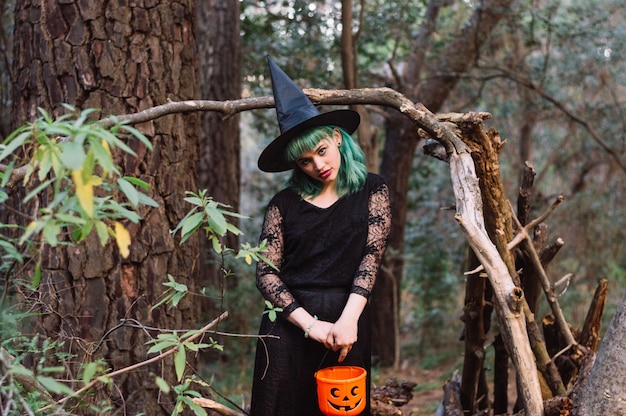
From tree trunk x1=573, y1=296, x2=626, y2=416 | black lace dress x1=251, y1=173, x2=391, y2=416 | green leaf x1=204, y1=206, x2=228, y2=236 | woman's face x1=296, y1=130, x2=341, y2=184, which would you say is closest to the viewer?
green leaf x1=204, y1=206, x2=228, y2=236

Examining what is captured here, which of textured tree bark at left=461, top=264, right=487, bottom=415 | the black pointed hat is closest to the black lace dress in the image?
the black pointed hat

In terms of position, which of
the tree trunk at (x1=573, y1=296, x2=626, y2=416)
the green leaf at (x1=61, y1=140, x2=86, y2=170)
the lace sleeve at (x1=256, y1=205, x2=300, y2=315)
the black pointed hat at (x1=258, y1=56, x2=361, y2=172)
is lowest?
the tree trunk at (x1=573, y1=296, x2=626, y2=416)

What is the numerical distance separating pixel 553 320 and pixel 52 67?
294 cm

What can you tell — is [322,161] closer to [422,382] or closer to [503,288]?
[503,288]

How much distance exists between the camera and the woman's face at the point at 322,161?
310 cm

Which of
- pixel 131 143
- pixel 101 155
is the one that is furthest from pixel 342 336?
pixel 101 155

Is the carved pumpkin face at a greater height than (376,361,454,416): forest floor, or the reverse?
the carved pumpkin face

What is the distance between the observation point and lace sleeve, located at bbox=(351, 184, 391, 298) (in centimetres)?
315

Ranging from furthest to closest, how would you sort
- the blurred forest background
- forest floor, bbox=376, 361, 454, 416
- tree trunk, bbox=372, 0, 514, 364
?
tree trunk, bbox=372, 0, 514, 364
the blurred forest background
forest floor, bbox=376, 361, 454, 416

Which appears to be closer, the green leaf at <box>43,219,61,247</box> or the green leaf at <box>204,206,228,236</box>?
the green leaf at <box>43,219,61,247</box>

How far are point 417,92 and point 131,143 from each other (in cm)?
Answer: 491

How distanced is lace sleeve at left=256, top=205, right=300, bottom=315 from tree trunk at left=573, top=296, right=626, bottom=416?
49.5 inches

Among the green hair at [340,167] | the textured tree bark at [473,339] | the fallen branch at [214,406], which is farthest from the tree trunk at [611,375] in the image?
the fallen branch at [214,406]

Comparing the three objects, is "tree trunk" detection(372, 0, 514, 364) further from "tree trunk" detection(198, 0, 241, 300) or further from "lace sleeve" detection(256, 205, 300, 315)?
"lace sleeve" detection(256, 205, 300, 315)
